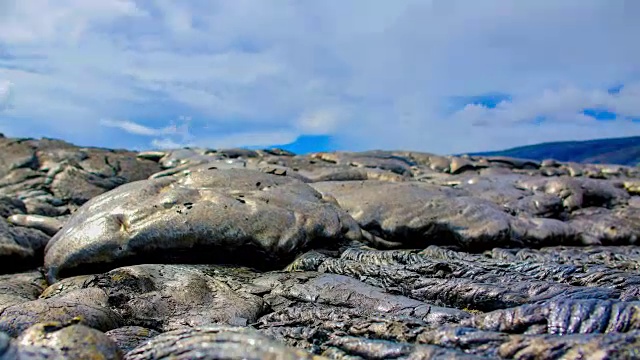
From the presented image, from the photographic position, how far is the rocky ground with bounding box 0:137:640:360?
16.5 ft

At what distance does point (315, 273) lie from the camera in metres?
9.70

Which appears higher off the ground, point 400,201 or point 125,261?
point 400,201

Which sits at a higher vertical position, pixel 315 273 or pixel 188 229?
pixel 188 229

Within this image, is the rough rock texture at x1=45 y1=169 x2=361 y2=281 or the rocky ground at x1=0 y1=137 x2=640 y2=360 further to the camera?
the rough rock texture at x1=45 y1=169 x2=361 y2=281

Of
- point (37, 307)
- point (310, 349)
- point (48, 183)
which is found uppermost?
point (48, 183)

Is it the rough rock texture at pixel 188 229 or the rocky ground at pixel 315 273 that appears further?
the rough rock texture at pixel 188 229

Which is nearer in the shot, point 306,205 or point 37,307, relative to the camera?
point 37,307

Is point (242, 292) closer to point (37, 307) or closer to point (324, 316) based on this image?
point (324, 316)

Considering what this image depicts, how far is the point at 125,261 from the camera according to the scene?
401 inches

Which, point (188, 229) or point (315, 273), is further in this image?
point (188, 229)

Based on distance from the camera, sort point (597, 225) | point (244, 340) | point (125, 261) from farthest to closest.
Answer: point (597, 225), point (125, 261), point (244, 340)

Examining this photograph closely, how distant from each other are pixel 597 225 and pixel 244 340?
1407 centimetres

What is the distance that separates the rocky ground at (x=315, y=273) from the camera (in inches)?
198

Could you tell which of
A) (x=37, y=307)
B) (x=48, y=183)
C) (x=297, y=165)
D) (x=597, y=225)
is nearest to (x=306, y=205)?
(x=37, y=307)
